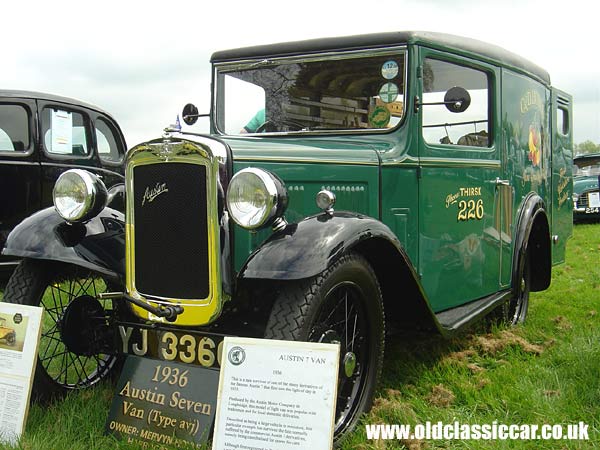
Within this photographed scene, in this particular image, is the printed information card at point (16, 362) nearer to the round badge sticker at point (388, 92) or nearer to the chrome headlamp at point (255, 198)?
the chrome headlamp at point (255, 198)

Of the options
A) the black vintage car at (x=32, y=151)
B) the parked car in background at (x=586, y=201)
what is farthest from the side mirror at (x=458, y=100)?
the parked car in background at (x=586, y=201)

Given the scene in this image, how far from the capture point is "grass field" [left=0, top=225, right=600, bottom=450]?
267 cm

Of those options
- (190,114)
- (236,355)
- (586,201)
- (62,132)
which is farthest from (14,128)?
(586,201)

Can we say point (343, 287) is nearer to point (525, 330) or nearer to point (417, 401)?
point (417, 401)

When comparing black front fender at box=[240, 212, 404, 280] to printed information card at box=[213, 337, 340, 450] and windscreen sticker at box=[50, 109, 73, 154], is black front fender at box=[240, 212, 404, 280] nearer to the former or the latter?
printed information card at box=[213, 337, 340, 450]

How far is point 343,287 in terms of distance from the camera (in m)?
2.65

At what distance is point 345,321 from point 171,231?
0.80 m

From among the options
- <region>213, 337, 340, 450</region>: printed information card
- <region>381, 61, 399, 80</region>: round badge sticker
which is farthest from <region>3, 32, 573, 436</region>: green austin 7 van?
<region>213, 337, 340, 450</region>: printed information card

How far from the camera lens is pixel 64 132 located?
21.5 ft

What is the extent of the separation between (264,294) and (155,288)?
45 centimetres

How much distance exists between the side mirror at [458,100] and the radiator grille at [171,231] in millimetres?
1330

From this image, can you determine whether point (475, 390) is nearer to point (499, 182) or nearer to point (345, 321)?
point (345, 321)

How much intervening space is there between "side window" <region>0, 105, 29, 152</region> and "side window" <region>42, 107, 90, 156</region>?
0.18 m

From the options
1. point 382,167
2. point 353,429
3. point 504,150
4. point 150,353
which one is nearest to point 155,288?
point 150,353
